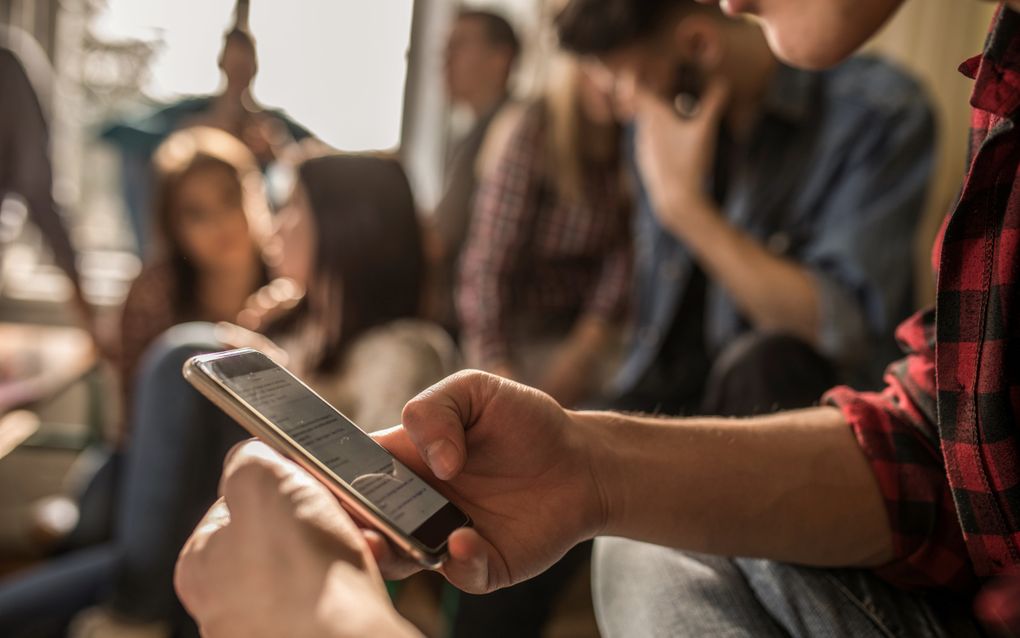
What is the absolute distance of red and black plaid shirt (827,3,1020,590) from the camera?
472 mm

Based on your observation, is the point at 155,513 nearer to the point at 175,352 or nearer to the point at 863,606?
the point at 175,352

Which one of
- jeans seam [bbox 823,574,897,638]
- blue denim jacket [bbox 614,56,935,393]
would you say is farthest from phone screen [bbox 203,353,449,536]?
blue denim jacket [bbox 614,56,935,393]

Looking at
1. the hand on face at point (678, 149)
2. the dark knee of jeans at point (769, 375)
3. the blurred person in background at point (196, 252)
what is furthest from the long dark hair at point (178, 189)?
the dark knee of jeans at point (769, 375)

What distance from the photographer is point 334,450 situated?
440mm

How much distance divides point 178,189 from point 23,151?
58 centimetres

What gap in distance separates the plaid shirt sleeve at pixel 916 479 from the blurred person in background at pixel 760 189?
Result: 40 centimetres

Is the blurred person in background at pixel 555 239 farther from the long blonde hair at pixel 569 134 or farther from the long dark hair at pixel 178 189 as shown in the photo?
the long dark hair at pixel 178 189

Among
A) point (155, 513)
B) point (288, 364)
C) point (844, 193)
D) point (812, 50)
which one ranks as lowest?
point (155, 513)

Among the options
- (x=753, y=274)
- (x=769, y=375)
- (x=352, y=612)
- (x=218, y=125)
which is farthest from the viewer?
(x=218, y=125)

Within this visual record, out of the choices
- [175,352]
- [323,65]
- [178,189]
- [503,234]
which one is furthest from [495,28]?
[175,352]

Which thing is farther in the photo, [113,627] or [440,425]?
[113,627]

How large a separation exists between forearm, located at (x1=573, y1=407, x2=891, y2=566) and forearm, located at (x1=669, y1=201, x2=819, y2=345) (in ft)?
1.75

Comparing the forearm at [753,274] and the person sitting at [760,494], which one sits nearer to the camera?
the person sitting at [760,494]

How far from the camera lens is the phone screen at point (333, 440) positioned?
1.39ft
